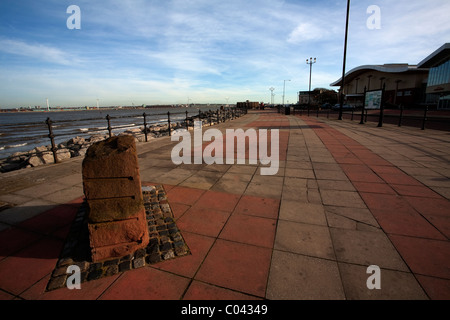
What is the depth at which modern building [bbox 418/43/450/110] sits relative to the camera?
1518 inches

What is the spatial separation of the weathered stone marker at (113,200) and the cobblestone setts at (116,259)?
4.8 inches

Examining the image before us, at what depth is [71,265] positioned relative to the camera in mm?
2297

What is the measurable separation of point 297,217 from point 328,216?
18.4 inches

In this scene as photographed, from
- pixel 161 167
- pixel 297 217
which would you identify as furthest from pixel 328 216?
pixel 161 167

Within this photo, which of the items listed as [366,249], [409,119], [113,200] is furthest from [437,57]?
[113,200]

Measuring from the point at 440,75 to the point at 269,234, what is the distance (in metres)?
58.0

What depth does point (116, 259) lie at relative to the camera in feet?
7.95

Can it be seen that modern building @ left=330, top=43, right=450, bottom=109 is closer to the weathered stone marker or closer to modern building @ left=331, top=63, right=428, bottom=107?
modern building @ left=331, top=63, right=428, bottom=107

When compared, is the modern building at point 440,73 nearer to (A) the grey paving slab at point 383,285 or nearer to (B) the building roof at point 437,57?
(B) the building roof at point 437,57

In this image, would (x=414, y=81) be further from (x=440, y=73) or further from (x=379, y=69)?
(x=440, y=73)

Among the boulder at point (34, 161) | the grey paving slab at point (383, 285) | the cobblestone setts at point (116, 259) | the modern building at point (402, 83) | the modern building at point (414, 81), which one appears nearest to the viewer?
the grey paving slab at point (383, 285)

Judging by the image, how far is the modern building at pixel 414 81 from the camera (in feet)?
131

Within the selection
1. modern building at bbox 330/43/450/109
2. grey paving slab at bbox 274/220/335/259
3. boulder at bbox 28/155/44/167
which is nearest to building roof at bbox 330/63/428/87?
modern building at bbox 330/43/450/109

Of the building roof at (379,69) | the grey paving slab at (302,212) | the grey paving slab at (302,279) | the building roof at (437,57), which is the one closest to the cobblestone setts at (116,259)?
the grey paving slab at (302,279)
